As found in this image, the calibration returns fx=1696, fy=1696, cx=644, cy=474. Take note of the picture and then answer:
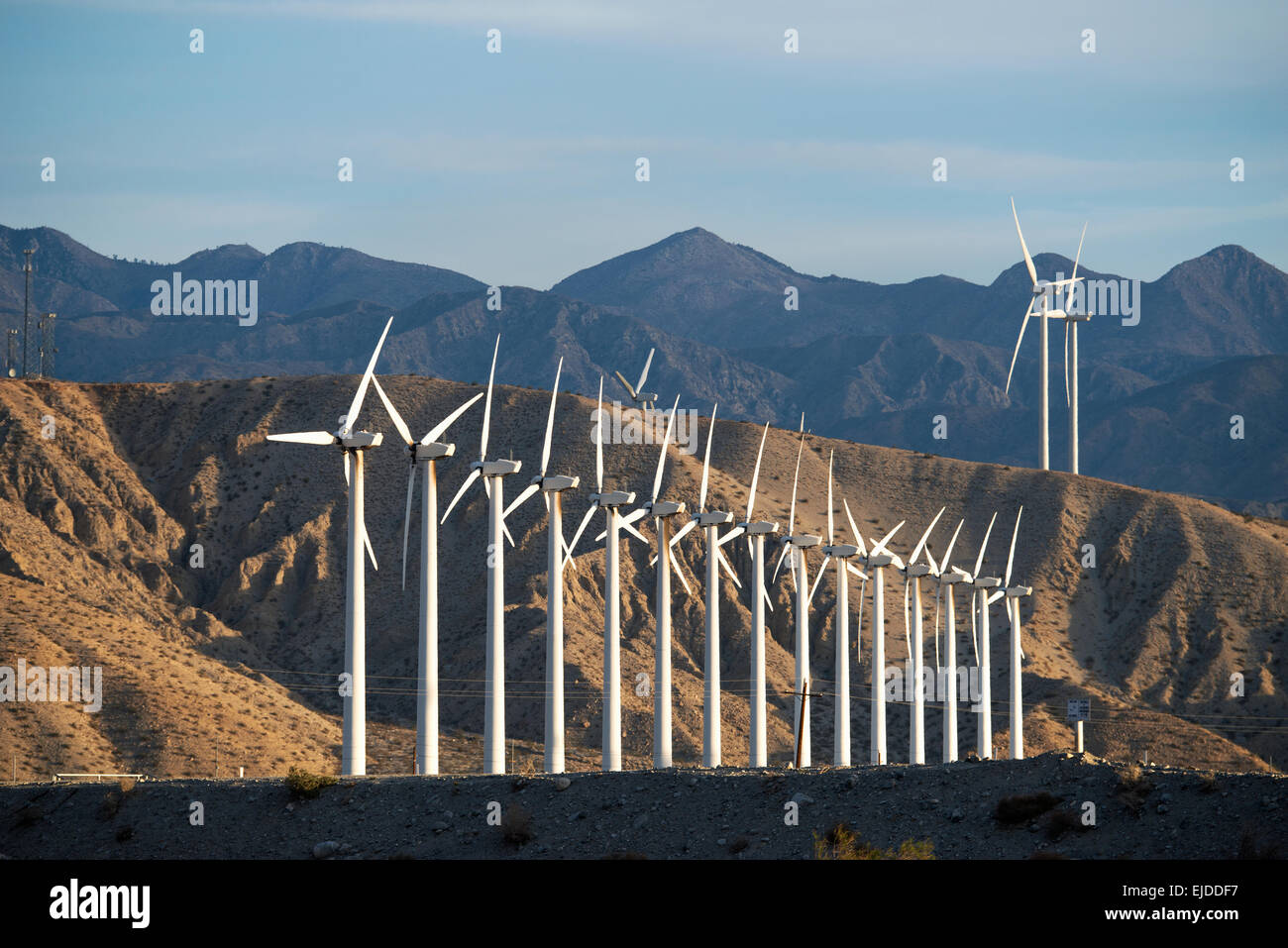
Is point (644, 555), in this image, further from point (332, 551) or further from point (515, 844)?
point (515, 844)

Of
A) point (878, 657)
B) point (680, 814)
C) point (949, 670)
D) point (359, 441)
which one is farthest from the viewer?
point (878, 657)

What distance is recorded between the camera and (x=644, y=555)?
529 ft

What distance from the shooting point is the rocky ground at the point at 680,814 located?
44.0 metres

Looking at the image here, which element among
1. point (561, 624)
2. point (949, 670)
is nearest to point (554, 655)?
point (561, 624)

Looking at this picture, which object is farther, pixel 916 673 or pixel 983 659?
pixel 983 659

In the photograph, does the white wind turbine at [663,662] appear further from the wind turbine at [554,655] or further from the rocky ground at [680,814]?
the rocky ground at [680,814]

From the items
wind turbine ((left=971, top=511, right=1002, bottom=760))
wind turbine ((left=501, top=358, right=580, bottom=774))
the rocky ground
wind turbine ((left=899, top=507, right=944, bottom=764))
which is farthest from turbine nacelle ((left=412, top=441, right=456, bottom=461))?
wind turbine ((left=971, top=511, right=1002, bottom=760))

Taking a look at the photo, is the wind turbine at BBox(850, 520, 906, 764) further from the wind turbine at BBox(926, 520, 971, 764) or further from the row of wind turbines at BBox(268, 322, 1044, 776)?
the wind turbine at BBox(926, 520, 971, 764)

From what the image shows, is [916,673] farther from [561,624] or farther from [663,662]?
[561,624]

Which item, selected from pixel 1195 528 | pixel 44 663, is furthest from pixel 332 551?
pixel 1195 528

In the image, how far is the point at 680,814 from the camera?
5097 centimetres

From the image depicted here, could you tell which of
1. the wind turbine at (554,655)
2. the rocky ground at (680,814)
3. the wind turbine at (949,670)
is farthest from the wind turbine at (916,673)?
the rocky ground at (680,814)

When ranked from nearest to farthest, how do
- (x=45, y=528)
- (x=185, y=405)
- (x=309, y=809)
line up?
1. (x=309, y=809)
2. (x=45, y=528)
3. (x=185, y=405)
